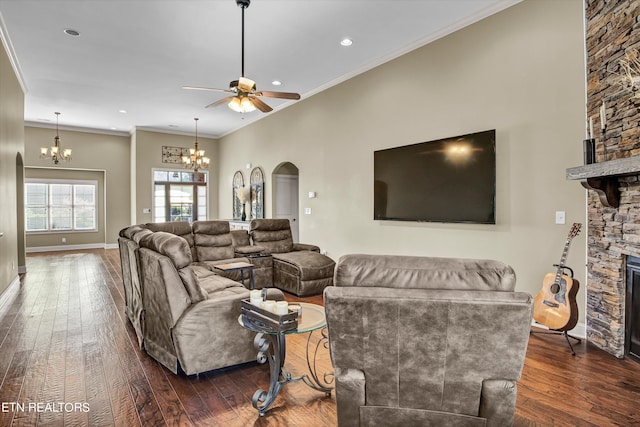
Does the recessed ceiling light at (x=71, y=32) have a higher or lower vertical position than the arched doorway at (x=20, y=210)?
higher

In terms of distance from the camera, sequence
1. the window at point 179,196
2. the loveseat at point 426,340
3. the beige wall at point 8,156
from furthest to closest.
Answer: the window at point 179,196 → the beige wall at point 8,156 → the loveseat at point 426,340

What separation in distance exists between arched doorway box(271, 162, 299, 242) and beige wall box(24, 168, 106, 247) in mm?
5822

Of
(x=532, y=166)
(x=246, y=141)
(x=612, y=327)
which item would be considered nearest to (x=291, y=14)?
(x=532, y=166)

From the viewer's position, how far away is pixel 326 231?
6523 millimetres

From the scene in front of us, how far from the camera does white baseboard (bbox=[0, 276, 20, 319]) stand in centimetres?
443

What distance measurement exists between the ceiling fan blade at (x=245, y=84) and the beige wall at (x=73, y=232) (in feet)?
28.9

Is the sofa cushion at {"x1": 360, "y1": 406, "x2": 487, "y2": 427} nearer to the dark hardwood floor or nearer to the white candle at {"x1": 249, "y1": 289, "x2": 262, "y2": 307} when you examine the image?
the dark hardwood floor

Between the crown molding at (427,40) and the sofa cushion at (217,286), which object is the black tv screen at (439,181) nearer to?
the crown molding at (427,40)

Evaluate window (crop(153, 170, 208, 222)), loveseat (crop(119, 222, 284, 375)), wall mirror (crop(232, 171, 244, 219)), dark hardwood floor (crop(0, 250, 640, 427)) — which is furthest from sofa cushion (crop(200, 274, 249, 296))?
window (crop(153, 170, 208, 222))

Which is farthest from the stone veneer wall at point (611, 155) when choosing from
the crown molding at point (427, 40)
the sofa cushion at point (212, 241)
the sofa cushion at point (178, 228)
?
the sofa cushion at point (178, 228)

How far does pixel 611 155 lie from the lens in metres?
3.06

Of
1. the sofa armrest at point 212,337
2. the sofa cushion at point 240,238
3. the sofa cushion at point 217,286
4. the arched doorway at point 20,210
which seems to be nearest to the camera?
the sofa armrest at point 212,337

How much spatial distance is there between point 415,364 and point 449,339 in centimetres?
19

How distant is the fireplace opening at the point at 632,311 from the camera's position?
9.45 feet
